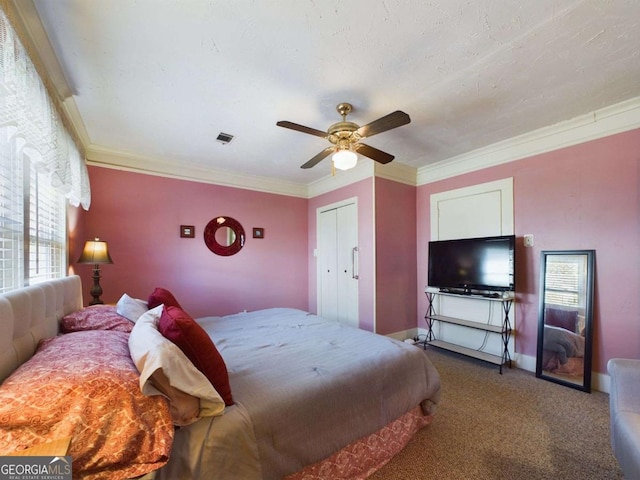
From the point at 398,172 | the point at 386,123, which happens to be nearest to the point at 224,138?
the point at 386,123

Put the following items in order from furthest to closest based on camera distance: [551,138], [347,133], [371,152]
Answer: [551,138] → [371,152] → [347,133]

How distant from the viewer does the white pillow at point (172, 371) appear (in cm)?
106

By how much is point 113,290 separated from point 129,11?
2.94m

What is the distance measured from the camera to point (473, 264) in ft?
10.7

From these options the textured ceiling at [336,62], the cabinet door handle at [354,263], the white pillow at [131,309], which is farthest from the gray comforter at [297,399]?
the textured ceiling at [336,62]

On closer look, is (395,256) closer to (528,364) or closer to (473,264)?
(473,264)

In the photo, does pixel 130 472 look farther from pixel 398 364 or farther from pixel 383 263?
pixel 383 263

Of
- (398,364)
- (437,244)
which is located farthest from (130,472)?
(437,244)

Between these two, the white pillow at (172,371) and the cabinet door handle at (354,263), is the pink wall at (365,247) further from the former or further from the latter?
the white pillow at (172,371)

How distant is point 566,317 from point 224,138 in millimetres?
3836

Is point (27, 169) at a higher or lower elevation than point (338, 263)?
higher

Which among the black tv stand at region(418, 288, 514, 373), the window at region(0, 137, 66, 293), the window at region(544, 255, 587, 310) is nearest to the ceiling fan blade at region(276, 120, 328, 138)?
the window at region(0, 137, 66, 293)

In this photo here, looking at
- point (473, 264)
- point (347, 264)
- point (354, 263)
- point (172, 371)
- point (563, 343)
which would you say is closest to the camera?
point (172, 371)

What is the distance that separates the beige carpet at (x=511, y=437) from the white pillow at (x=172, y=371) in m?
1.09
